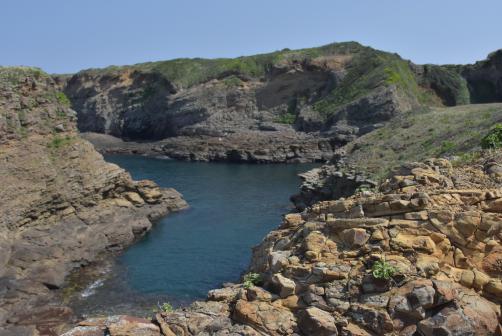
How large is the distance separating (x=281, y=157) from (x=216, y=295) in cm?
9862

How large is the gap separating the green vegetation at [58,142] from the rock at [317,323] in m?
46.1

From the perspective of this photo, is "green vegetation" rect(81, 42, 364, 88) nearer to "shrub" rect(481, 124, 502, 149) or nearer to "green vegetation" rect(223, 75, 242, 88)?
"green vegetation" rect(223, 75, 242, 88)

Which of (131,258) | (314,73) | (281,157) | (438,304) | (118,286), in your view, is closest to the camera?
(438,304)

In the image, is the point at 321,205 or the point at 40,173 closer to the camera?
the point at 321,205

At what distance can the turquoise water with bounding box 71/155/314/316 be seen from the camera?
4175cm

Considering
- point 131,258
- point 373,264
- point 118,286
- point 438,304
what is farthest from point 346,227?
point 131,258

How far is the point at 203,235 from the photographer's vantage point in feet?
182

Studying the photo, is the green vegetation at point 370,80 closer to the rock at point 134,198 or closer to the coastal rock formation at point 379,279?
the rock at point 134,198

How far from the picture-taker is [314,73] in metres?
145

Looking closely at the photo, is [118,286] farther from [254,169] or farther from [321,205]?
[254,169]

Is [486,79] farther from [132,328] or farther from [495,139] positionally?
[132,328]

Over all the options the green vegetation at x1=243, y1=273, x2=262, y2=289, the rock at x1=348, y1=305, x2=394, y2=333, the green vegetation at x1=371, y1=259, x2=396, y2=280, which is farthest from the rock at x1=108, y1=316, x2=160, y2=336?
the green vegetation at x1=371, y1=259, x2=396, y2=280

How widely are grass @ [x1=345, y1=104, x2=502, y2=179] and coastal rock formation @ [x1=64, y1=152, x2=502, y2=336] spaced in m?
30.2

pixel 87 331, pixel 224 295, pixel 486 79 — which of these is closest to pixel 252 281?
pixel 224 295
